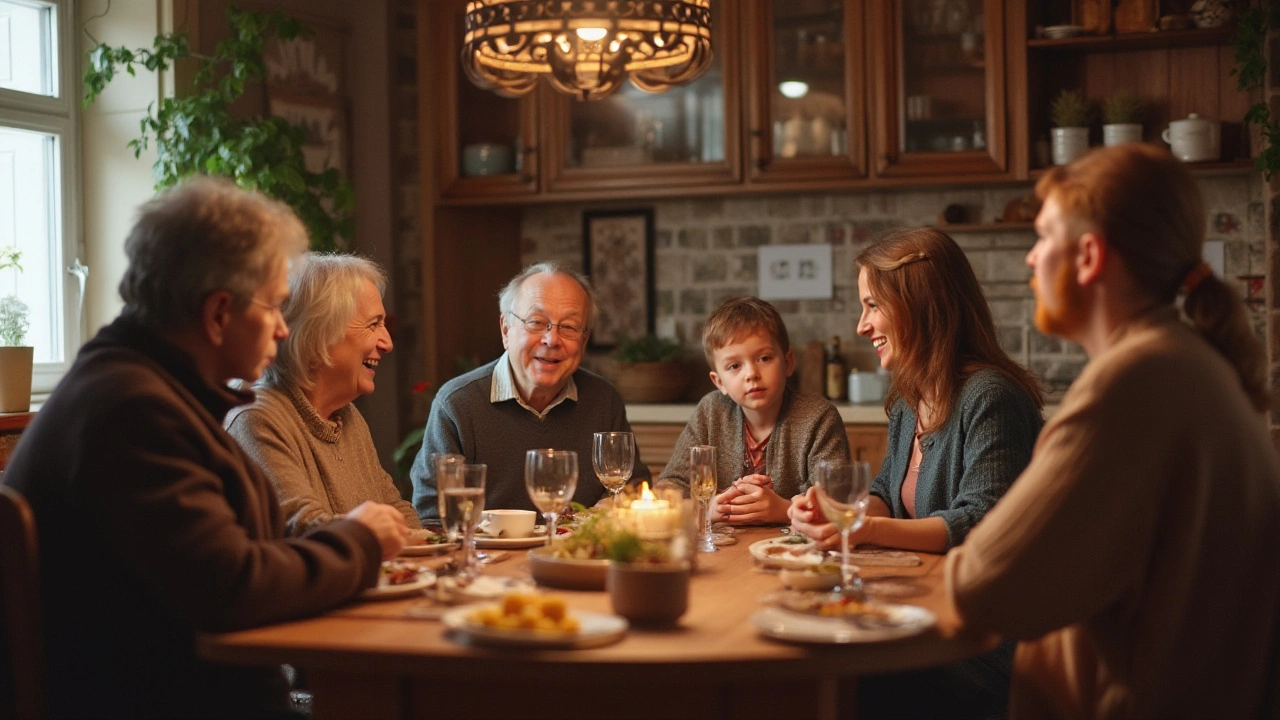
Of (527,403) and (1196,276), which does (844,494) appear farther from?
(527,403)

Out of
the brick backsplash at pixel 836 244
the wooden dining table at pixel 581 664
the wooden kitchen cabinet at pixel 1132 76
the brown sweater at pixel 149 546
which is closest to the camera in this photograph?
the wooden dining table at pixel 581 664

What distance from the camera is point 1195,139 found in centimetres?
426

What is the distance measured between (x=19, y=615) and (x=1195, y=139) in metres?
3.94

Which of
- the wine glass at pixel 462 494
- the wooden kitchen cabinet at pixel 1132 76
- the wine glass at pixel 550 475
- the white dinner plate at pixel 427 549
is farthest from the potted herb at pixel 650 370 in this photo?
the wine glass at pixel 462 494

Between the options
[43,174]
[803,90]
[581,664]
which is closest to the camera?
[581,664]

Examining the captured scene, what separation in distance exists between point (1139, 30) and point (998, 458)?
8.83 feet

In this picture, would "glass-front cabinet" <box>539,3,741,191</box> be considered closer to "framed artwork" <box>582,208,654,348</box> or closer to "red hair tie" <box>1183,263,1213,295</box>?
"framed artwork" <box>582,208,654,348</box>

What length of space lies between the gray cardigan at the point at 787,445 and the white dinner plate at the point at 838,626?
124cm

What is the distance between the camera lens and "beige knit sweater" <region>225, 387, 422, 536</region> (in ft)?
7.22

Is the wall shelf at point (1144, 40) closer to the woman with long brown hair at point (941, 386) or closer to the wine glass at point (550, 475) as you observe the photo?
the woman with long brown hair at point (941, 386)

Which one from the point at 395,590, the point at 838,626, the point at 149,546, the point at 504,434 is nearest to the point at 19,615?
the point at 149,546

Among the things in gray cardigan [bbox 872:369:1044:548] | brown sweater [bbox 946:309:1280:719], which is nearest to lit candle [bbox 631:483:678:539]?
brown sweater [bbox 946:309:1280:719]

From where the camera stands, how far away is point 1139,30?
4328mm

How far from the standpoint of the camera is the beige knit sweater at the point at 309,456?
2.20 meters
